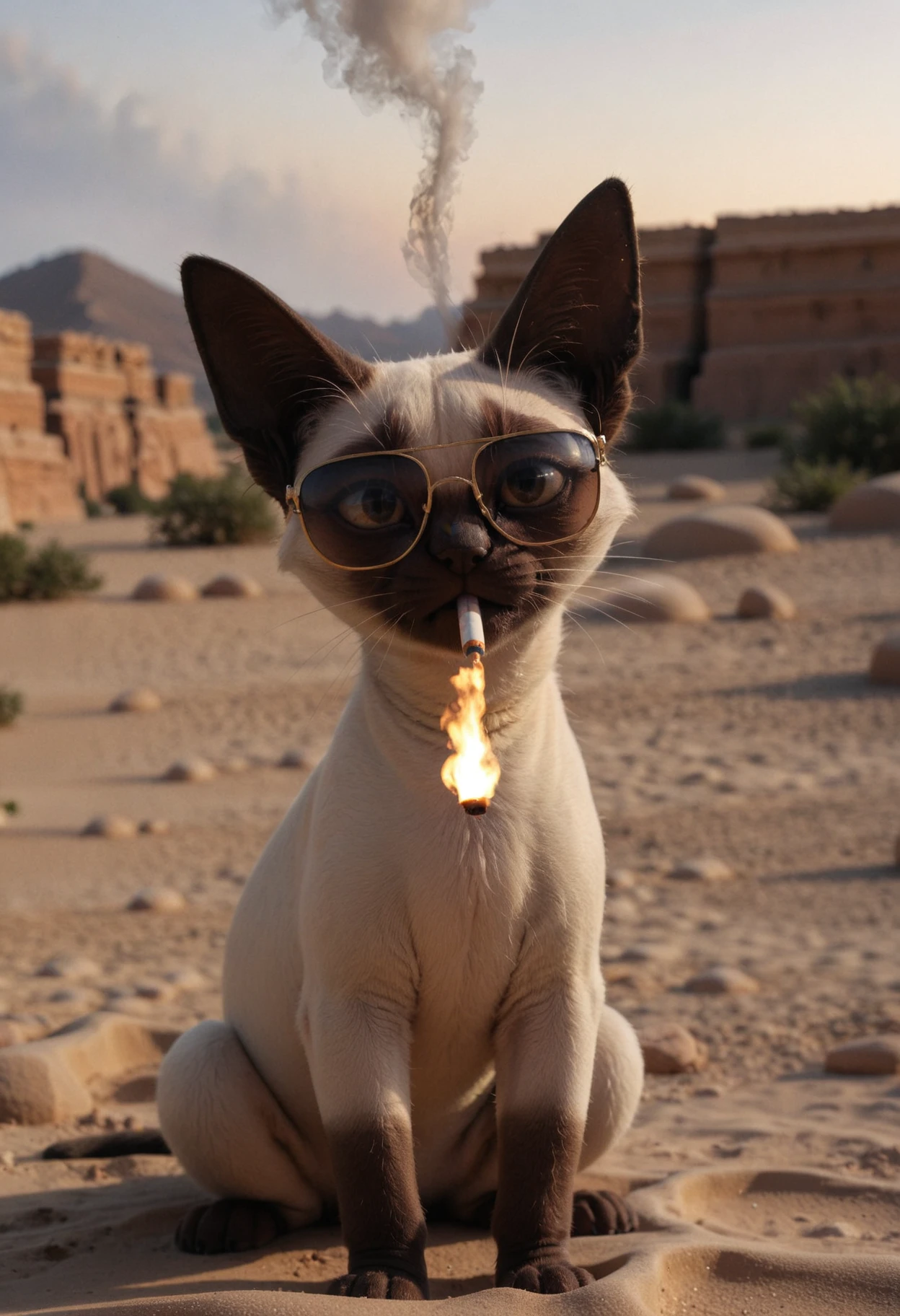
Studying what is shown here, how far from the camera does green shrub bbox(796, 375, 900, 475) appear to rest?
19719 millimetres

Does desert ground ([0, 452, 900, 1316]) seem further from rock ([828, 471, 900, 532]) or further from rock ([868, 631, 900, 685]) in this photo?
rock ([828, 471, 900, 532])

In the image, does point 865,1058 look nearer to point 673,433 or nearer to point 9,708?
point 9,708

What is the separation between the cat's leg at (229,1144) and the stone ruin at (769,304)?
32145 mm

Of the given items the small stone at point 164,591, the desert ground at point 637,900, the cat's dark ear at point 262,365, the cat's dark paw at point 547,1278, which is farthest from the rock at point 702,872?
the small stone at point 164,591

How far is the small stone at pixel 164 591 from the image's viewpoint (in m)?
14.6

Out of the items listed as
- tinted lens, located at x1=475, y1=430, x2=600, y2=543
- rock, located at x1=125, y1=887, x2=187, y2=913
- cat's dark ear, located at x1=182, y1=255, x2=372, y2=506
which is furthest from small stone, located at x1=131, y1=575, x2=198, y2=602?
tinted lens, located at x1=475, y1=430, x2=600, y2=543

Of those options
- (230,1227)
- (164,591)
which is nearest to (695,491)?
(164,591)

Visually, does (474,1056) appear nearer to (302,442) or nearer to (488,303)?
(302,442)

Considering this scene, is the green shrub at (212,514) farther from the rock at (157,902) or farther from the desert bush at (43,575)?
the rock at (157,902)

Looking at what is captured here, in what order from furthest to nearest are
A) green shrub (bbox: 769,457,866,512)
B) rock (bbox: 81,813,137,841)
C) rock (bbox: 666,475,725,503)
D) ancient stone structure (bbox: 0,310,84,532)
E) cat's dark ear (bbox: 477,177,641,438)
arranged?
1. ancient stone structure (bbox: 0,310,84,532)
2. rock (bbox: 666,475,725,503)
3. green shrub (bbox: 769,457,866,512)
4. rock (bbox: 81,813,137,841)
5. cat's dark ear (bbox: 477,177,641,438)

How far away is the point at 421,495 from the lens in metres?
2.42

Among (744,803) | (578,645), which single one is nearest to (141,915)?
(744,803)

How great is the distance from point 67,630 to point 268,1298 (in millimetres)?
11911

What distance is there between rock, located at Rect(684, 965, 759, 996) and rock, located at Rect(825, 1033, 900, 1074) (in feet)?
2.68
